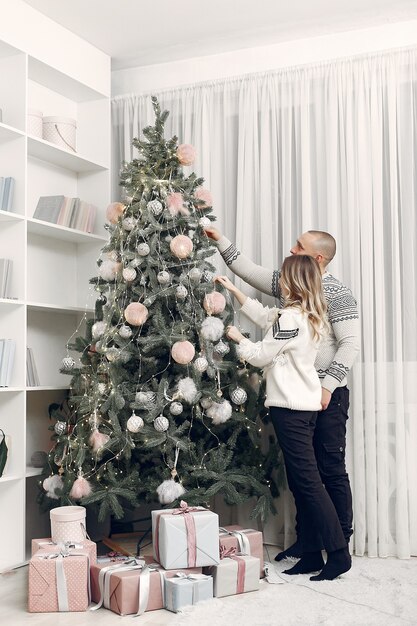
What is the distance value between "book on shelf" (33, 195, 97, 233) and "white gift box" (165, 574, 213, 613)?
6.99ft

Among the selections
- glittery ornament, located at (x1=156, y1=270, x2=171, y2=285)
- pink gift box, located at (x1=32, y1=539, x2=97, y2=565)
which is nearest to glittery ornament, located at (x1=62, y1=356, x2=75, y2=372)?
glittery ornament, located at (x1=156, y1=270, x2=171, y2=285)

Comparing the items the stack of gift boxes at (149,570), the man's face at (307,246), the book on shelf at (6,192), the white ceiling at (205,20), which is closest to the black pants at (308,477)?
the stack of gift boxes at (149,570)

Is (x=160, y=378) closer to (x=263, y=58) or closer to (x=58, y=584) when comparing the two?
(x=58, y=584)

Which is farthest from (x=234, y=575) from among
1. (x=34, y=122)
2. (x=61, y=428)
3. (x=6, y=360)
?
(x=34, y=122)

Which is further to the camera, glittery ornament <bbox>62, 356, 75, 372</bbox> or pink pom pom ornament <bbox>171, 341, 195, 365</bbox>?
glittery ornament <bbox>62, 356, 75, 372</bbox>

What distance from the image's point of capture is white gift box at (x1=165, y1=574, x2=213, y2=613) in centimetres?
293

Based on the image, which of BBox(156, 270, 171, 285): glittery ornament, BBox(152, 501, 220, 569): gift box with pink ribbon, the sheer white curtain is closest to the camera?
BBox(152, 501, 220, 569): gift box with pink ribbon

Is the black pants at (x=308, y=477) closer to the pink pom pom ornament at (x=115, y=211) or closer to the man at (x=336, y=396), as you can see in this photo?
the man at (x=336, y=396)

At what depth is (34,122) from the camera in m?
4.09

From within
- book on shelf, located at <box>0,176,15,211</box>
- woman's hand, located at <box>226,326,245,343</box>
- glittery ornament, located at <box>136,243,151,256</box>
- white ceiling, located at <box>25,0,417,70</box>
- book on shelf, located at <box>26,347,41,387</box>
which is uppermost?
white ceiling, located at <box>25,0,417,70</box>

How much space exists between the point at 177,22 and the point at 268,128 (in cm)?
76

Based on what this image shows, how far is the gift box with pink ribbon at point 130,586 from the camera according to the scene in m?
2.89

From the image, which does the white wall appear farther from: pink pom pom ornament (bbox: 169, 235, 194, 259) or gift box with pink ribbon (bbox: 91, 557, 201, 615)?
gift box with pink ribbon (bbox: 91, 557, 201, 615)

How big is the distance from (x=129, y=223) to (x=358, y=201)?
3.97 feet
